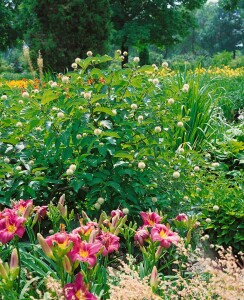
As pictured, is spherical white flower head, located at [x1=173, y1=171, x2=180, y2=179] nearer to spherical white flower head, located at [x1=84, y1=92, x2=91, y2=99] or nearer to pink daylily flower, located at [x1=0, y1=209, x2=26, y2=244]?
spherical white flower head, located at [x1=84, y1=92, x2=91, y2=99]

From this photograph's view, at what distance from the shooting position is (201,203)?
3.24 m

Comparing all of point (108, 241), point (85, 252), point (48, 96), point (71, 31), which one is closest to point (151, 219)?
point (108, 241)

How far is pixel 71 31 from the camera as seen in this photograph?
14805 millimetres

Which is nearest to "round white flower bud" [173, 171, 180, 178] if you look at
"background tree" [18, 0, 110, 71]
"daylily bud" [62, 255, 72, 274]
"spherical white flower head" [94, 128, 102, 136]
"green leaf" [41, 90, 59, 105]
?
"spherical white flower head" [94, 128, 102, 136]

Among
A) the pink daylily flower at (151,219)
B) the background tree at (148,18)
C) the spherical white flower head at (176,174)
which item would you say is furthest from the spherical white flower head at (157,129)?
the background tree at (148,18)

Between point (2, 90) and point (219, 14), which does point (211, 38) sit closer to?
point (219, 14)

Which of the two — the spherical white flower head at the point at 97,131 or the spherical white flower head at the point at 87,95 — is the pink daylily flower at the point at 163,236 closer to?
the spherical white flower head at the point at 97,131

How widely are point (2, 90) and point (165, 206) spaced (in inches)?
60.2

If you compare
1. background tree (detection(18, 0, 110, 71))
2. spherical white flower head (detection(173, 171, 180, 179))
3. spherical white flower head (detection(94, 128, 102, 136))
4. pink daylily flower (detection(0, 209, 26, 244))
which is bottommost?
spherical white flower head (detection(173, 171, 180, 179))

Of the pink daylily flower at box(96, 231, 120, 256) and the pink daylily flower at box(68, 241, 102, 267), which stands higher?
the pink daylily flower at box(68, 241, 102, 267)

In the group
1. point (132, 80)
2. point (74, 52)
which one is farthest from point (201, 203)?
point (74, 52)

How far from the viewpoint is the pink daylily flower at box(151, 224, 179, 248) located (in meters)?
1.85

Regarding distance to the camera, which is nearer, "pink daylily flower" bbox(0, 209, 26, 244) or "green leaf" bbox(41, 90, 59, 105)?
"pink daylily flower" bbox(0, 209, 26, 244)

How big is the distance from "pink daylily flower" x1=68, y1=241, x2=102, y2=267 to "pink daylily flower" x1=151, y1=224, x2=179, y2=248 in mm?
311
